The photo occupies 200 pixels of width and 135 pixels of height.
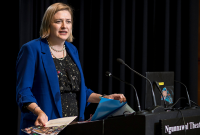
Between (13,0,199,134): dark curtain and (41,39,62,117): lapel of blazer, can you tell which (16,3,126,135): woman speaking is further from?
(13,0,199,134): dark curtain

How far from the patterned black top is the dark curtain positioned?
1.08m

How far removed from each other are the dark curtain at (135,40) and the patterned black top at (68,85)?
1.08 meters

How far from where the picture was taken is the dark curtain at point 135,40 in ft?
8.91

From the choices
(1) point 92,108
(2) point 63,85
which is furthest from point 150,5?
(2) point 63,85

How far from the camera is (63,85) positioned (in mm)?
1442

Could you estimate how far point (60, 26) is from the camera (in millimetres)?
1494

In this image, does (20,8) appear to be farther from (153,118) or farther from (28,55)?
(153,118)

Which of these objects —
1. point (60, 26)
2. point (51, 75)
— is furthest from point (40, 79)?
point (60, 26)

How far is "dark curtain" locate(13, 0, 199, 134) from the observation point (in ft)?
8.91

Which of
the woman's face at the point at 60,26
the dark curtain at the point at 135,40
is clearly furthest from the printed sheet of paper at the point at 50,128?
the dark curtain at the point at 135,40

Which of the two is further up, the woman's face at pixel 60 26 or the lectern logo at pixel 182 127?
the woman's face at pixel 60 26

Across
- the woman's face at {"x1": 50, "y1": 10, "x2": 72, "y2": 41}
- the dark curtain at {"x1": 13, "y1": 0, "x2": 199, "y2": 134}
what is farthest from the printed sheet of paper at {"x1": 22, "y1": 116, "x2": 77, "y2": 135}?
the dark curtain at {"x1": 13, "y1": 0, "x2": 199, "y2": 134}

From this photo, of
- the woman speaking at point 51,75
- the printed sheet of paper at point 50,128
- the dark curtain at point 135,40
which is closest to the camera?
the printed sheet of paper at point 50,128

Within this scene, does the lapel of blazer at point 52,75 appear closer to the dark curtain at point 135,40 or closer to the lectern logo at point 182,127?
the lectern logo at point 182,127
